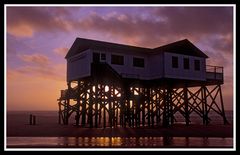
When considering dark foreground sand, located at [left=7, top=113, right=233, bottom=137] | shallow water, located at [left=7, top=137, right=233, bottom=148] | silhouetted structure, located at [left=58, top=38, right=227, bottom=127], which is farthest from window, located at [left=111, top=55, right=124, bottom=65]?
shallow water, located at [left=7, top=137, right=233, bottom=148]

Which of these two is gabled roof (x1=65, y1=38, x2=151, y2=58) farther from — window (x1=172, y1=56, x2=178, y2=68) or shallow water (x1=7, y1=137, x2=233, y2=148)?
shallow water (x1=7, y1=137, x2=233, y2=148)

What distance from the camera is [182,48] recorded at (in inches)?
1390

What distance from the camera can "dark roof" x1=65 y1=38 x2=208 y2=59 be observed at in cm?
3216

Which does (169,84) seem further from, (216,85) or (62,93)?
(62,93)

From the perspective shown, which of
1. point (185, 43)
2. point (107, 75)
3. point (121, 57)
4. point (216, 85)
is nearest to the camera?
point (107, 75)

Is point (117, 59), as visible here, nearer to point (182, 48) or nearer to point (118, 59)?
point (118, 59)

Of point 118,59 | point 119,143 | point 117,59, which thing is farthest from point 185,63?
point 119,143

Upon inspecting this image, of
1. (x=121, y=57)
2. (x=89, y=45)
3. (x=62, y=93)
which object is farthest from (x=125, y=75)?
(x=62, y=93)

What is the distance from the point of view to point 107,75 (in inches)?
1211

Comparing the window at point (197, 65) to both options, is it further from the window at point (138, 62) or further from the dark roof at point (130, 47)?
the window at point (138, 62)

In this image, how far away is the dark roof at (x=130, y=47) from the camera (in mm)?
32156

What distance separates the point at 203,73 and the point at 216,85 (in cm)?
435

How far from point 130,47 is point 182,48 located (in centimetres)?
552

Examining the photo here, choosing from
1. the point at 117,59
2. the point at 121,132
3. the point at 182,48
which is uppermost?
the point at 182,48
